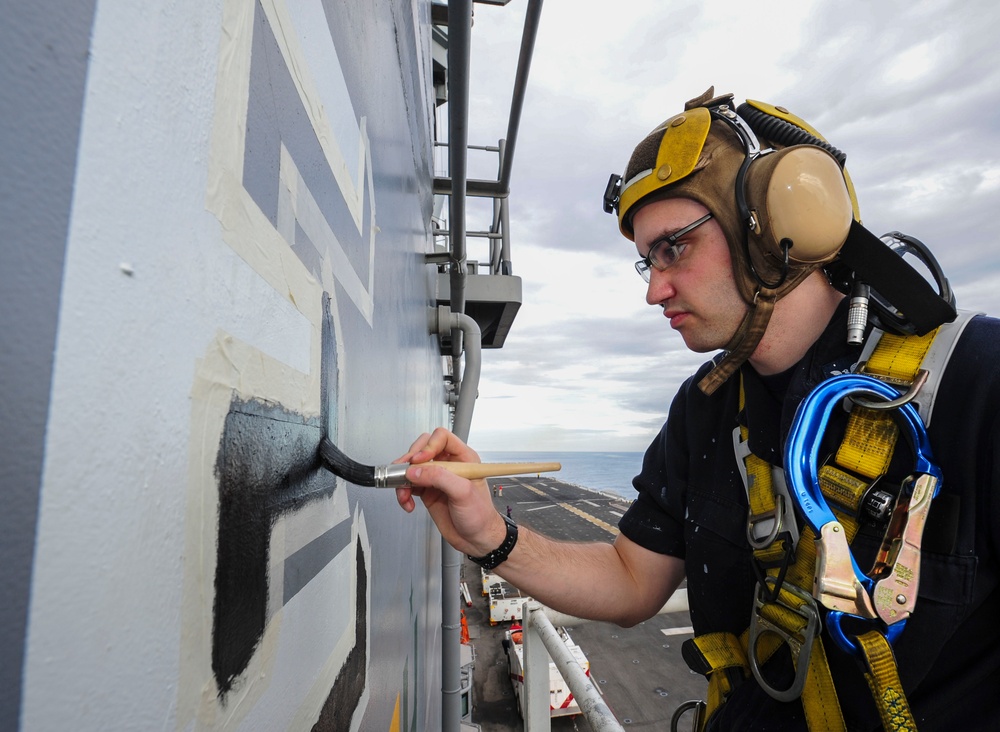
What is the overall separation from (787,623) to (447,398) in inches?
333

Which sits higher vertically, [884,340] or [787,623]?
[884,340]

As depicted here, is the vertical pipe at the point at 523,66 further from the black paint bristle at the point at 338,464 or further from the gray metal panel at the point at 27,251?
the gray metal panel at the point at 27,251

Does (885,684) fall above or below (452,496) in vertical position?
below

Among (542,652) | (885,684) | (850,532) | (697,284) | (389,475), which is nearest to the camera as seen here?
(389,475)

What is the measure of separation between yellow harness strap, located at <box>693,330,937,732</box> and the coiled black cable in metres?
0.58

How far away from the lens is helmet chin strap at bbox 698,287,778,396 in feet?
4.62

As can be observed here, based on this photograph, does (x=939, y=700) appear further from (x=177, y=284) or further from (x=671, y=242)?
(x=177, y=284)

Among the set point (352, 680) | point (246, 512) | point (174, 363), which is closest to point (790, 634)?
point (352, 680)

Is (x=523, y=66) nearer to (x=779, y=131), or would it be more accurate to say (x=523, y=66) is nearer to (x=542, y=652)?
(x=779, y=131)

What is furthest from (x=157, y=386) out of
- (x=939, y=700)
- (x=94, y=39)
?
(x=939, y=700)

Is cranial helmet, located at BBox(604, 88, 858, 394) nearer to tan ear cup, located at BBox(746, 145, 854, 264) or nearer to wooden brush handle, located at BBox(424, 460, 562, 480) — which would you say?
tan ear cup, located at BBox(746, 145, 854, 264)

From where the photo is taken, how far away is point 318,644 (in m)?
0.74

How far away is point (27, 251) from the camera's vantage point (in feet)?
0.77

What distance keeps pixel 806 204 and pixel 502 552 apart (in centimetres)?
117
